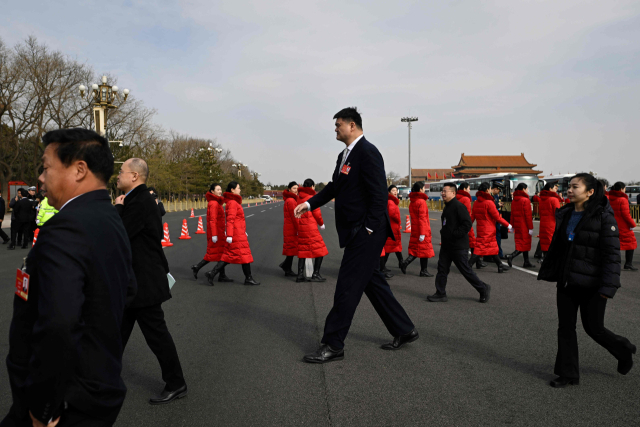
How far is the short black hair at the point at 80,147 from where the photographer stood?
1619 millimetres

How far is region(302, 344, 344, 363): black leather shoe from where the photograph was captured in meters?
3.96

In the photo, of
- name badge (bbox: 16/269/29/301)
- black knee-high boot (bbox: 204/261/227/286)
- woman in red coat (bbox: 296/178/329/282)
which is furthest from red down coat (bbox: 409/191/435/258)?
name badge (bbox: 16/269/29/301)

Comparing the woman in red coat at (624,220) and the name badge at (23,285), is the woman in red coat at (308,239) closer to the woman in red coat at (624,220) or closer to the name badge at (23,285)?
the woman in red coat at (624,220)

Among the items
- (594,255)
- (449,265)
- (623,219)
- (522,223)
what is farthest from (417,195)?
(594,255)

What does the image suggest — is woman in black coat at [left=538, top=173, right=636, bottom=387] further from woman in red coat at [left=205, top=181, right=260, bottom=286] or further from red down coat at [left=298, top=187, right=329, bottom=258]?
woman in red coat at [left=205, top=181, right=260, bottom=286]

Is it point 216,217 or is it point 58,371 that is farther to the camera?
point 216,217

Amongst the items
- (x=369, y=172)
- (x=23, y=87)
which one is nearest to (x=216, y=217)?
(x=369, y=172)

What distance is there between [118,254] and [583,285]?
3.22 metres

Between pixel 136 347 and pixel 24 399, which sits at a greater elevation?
pixel 24 399

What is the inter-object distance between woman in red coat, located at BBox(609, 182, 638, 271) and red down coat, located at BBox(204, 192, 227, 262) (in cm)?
733

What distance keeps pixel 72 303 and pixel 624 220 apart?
1001 centimetres

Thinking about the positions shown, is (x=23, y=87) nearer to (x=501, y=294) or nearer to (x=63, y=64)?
(x=63, y=64)

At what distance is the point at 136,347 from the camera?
14.6 ft

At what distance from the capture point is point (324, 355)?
13.0ft
